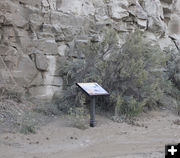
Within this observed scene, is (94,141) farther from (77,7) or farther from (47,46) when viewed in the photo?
(77,7)

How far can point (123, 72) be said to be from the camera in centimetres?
831

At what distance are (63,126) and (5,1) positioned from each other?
412cm

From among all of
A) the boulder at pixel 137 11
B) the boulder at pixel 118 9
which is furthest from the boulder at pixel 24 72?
the boulder at pixel 137 11

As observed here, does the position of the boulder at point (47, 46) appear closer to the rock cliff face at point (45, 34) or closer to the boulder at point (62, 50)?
the rock cliff face at point (45, 34)

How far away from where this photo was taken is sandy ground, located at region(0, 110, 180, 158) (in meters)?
5.35

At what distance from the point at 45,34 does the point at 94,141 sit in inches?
170

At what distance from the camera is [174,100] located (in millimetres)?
10617

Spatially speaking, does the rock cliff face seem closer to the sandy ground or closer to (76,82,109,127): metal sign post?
the sandy ground

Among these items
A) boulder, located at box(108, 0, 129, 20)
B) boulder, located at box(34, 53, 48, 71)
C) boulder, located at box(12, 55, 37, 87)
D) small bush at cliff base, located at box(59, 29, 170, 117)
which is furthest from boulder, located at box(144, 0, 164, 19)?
boulder, located at box(12, 55, 37, 87)

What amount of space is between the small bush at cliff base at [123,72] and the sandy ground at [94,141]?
0.81 metres

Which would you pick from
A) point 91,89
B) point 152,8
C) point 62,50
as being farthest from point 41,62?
point 152,8

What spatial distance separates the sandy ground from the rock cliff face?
184 centimetres

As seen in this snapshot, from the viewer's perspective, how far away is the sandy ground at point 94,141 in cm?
535

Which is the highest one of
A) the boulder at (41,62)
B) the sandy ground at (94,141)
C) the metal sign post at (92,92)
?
the boulder at (41,62)
